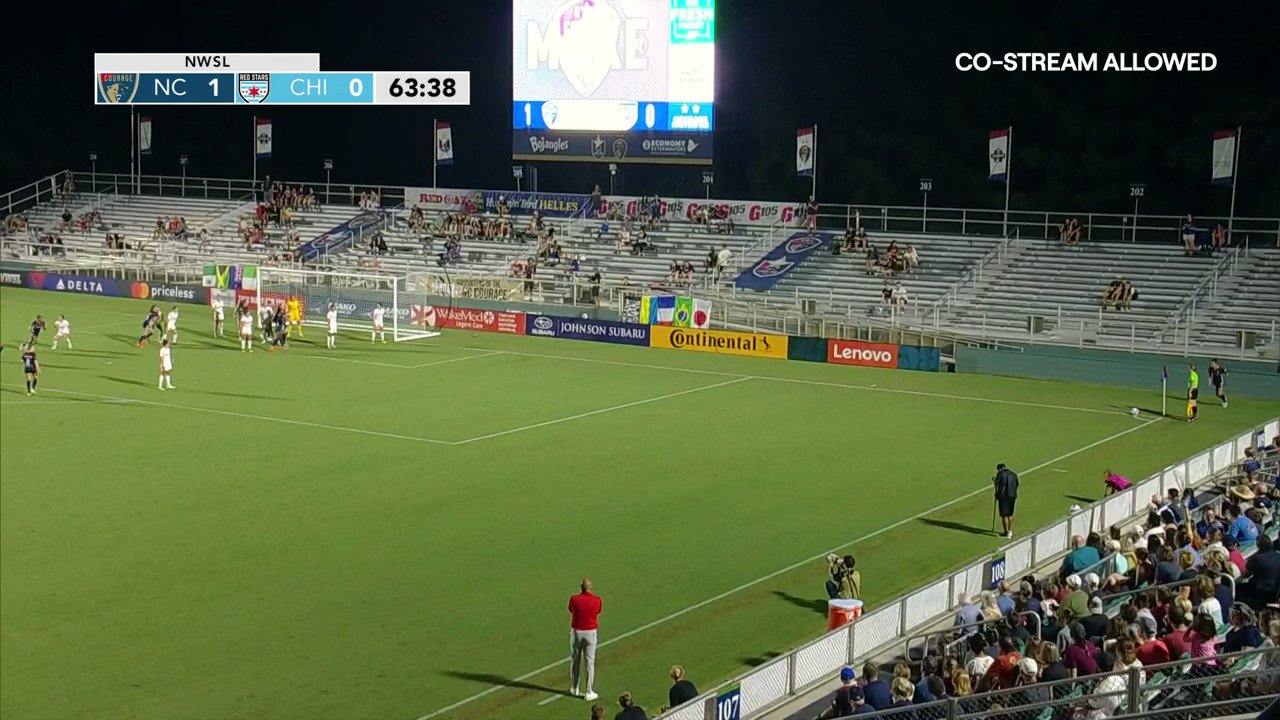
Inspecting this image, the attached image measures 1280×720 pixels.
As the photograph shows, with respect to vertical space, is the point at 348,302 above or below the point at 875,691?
above

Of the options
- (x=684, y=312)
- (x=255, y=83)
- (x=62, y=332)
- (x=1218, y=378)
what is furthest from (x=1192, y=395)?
(x=255, y=83)

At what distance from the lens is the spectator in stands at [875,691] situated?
13219mm

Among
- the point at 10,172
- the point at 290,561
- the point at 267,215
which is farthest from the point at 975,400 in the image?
the point at 10,172

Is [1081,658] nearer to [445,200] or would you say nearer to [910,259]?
[910,259]

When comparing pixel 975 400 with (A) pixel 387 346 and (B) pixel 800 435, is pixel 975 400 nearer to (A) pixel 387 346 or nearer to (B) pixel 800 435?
(B) pixel 800 435

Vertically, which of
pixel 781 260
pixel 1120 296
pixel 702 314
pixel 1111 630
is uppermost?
pixel 781 260

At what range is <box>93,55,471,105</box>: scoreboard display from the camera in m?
65.8

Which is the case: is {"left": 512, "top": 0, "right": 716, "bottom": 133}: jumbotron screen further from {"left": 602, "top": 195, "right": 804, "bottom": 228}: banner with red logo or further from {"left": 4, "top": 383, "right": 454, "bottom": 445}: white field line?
{"left": 4, "top": 383, "right": 454, "bottom": 445}: white field line

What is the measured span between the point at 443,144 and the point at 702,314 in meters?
24.4

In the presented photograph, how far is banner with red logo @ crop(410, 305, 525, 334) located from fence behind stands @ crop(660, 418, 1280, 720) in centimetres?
3153

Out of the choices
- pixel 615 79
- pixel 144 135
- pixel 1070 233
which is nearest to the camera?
pixel 1070 233

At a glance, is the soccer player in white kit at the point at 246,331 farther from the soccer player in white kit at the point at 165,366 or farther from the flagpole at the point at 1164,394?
the flagpole at the point at 1164,394

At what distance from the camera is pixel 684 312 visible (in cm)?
4953

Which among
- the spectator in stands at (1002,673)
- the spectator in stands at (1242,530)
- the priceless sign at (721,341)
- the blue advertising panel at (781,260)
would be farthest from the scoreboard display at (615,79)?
the spectator in stands at (1002,673)
